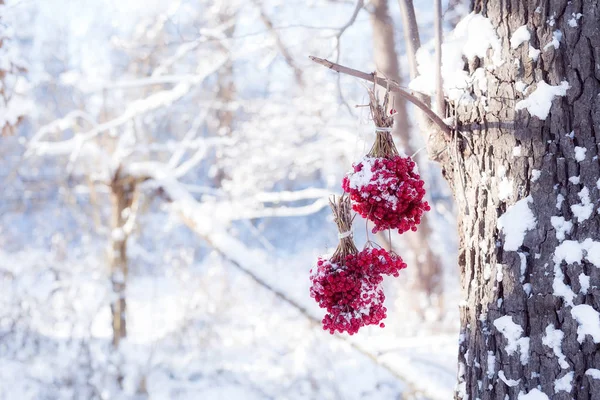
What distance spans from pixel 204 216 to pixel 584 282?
3816mm

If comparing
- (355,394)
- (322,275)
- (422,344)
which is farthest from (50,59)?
(322,275)

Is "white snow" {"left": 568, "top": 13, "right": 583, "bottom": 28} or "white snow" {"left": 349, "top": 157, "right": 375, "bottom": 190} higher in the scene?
"white snow" {"left": 568, "top": 13, "right": 583, "bottom": 28}

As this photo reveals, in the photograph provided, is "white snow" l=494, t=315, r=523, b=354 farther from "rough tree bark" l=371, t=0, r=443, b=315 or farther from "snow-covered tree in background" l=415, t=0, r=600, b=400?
"rough tree bark" l=371, t=0, r=443, b=315

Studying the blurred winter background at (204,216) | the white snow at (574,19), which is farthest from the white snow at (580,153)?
the blurred winter background at (204,216)

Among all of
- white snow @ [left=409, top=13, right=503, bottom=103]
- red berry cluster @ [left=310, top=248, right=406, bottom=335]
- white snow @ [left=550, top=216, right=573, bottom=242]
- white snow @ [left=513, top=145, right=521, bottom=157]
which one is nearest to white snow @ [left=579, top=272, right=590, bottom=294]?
white snow @ [left=550, top=216, right=573, bottom=242]

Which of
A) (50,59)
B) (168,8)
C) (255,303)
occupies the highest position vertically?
(50,59)

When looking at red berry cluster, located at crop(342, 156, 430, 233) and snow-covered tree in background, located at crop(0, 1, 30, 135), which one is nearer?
red berry cluster, located at crop(342, 156, 430, 233)

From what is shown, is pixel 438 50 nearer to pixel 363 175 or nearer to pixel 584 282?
pixel 363 175

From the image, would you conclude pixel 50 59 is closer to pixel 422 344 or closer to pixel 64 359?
pixel 64 359

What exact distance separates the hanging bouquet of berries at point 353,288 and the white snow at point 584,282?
0.49m

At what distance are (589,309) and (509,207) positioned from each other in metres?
0.35

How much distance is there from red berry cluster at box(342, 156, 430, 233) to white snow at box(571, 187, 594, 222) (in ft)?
1.35

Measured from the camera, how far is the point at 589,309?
146 cm

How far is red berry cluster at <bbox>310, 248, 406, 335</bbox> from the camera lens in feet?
5.23
